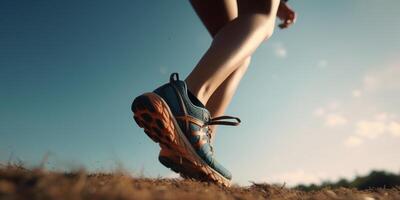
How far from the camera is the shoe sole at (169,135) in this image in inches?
81.1

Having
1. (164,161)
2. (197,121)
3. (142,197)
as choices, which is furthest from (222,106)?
(142,197)

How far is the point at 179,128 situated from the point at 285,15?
1908mm

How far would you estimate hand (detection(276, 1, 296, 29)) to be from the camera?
3449 mm

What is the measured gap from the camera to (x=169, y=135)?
6.86 feet

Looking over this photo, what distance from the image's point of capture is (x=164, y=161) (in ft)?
7.45

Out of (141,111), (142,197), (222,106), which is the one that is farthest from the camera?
(222,106)

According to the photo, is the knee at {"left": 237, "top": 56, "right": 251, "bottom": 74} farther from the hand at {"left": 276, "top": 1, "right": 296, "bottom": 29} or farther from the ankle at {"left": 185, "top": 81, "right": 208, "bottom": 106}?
the hand at {"left": 276, "top": 1, "right": 296, "bottom": 29}

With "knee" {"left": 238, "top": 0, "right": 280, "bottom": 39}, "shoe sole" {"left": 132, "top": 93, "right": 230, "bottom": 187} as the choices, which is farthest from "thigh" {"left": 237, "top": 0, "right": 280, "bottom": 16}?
"shoe sole" {"left": 132, "top": 93, "right": 230, "bottom": 187}

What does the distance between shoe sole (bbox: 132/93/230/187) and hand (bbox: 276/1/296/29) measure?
185 cm

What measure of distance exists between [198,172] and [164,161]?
0.23 metres

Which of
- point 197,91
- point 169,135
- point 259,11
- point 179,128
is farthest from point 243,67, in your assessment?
point 169,135

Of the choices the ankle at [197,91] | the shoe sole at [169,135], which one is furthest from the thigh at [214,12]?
the shoe sole at [169,135]

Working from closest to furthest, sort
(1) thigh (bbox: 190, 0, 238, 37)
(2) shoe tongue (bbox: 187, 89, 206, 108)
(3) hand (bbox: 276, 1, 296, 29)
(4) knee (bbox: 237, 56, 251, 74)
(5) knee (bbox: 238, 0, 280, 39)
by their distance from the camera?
1. (2) shoe tongue (bbox: 187, 89, 206, 108)
2. (5) knee (bbox: 238, 0, 280, 39)
3. (4) knee (bbox: 237, 56, 251, 74)
4. (1) thigh (bbox: 190, 0, 238, 37)
5. (3) hand (bbox: 276, 1, 296, 29)

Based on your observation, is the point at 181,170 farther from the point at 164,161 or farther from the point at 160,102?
the point at 160,102
